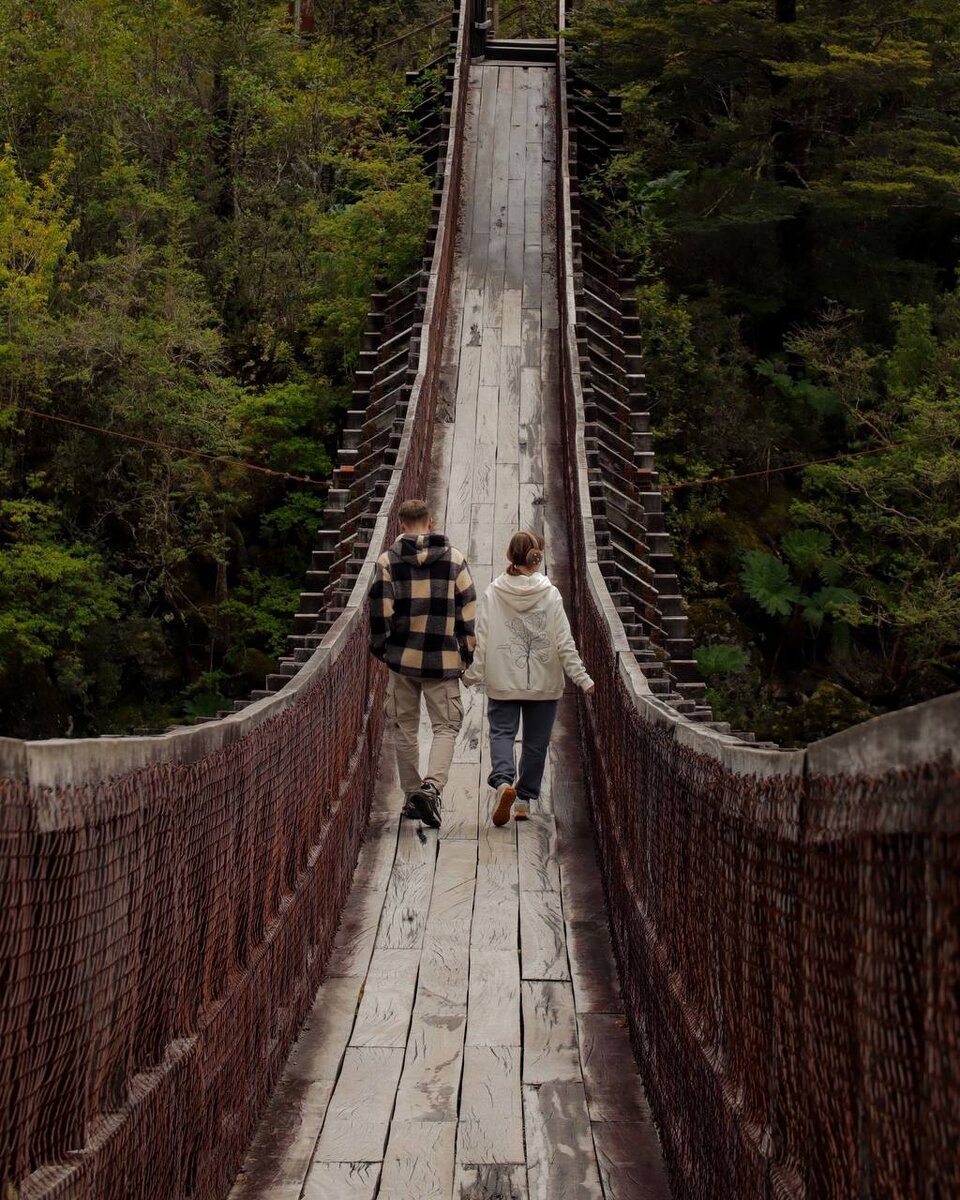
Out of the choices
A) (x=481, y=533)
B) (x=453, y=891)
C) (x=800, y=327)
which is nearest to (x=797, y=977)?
(x=453, y=891)

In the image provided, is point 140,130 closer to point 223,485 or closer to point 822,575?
point 223,485

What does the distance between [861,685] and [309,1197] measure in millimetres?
15242

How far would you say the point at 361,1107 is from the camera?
4430 millimetres

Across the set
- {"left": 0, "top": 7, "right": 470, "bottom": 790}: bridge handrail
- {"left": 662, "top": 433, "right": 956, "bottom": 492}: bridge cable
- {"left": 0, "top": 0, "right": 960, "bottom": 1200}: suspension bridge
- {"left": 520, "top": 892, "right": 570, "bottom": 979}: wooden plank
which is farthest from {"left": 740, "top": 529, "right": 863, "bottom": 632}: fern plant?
{"left": 520, "top": 892, "right": 570, "bottom": 979}: wooden plank

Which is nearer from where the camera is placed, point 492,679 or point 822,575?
point 492,679

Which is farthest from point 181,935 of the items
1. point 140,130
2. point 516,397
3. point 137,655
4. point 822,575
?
point 140,130

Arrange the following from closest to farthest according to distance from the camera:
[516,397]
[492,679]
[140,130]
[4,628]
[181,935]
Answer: [181,935]
[492,679]
[516,397]
[4,628]
[140,130]

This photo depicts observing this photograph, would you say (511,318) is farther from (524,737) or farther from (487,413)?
(524,737)

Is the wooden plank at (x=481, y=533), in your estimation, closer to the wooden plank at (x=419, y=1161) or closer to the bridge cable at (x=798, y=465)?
the bridge cable at (x=798, y=465)

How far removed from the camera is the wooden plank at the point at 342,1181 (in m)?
3.88

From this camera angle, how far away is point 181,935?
3.30 meters

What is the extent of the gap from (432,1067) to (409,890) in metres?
1.69

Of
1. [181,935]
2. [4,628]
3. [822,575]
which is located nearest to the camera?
[181,935]

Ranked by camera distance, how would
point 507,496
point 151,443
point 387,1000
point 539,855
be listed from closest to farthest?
point 387,1000 → point 539,855 → point 507,496 → point 151,443
